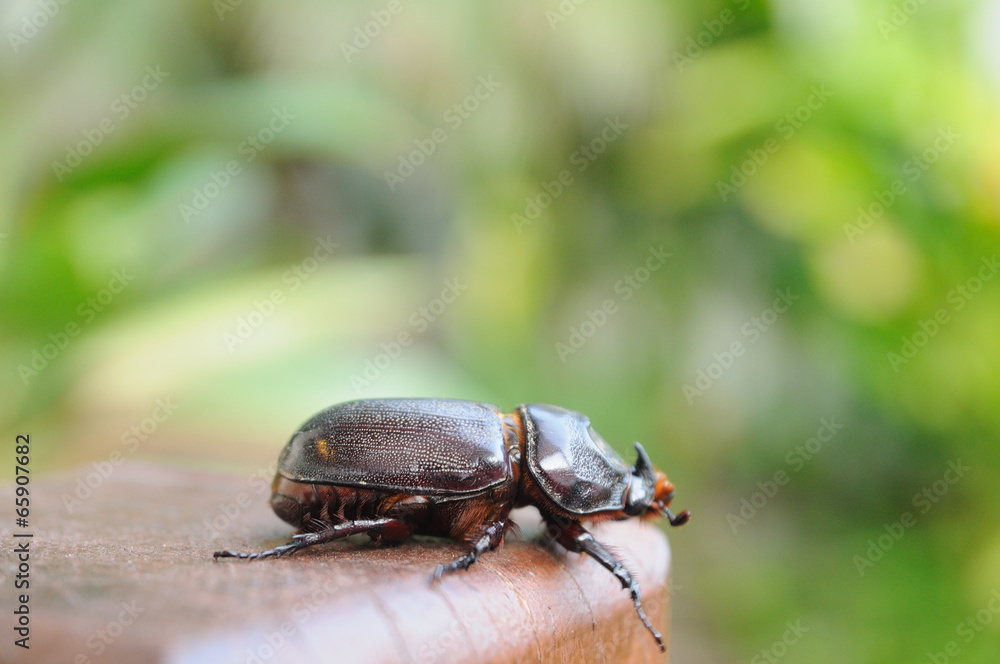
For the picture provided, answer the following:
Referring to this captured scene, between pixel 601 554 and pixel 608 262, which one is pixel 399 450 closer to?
pixel 601 554

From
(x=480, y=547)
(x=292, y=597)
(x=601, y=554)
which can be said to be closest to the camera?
(x=292, y=597)

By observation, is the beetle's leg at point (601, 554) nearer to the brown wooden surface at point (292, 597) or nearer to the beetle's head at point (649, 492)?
the brown wooden surface at point (292, 597)

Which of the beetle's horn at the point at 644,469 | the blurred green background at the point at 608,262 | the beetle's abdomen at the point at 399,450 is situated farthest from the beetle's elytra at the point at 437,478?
the blurred green background at the point at 608,262

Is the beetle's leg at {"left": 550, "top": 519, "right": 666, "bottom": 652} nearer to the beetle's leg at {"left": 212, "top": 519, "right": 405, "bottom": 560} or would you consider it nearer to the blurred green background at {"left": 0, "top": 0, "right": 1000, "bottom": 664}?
the beetle's leg at {"left": 212, "top": 519, "right": 405, "bottom": 560}

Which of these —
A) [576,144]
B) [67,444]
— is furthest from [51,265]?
[576,144]

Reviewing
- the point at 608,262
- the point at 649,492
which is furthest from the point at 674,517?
the point at 608,262
